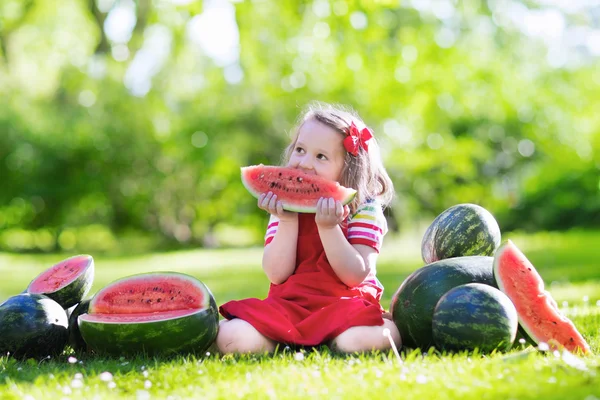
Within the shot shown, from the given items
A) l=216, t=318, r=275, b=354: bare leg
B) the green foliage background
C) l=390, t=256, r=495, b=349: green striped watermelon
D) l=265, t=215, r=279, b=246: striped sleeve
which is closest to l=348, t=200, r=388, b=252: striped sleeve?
l=390, t=256, r=495, b=349: green striped watermelon

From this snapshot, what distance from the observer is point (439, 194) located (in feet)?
85.7

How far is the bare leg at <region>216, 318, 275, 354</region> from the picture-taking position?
3877 mm

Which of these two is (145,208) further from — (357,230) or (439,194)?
(357,230)

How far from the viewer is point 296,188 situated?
411 centimetres

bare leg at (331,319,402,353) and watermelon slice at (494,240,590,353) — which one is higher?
watermelon slice at (494,240,590,353)

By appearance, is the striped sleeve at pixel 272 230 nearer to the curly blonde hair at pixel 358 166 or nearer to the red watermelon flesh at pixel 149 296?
the curly blonde hair at pixel 358 166

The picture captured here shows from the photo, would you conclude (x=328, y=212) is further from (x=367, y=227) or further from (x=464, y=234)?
(x=464, y=234)

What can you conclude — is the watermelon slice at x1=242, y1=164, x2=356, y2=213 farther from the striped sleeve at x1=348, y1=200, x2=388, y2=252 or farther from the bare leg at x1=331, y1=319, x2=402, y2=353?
the bare leg at x1=331, y1=319, x2=402, y2=353

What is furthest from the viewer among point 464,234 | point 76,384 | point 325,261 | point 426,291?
point 464,234

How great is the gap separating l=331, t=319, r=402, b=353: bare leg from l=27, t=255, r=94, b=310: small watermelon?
1.67 m

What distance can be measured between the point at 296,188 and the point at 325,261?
0.49 m

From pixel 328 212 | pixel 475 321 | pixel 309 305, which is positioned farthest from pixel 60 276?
pixel 475 321

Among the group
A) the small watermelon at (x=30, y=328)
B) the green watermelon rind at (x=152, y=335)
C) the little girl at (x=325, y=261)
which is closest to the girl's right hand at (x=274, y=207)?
the little girl at (x=325, y=261)

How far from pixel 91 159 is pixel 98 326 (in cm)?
1681
